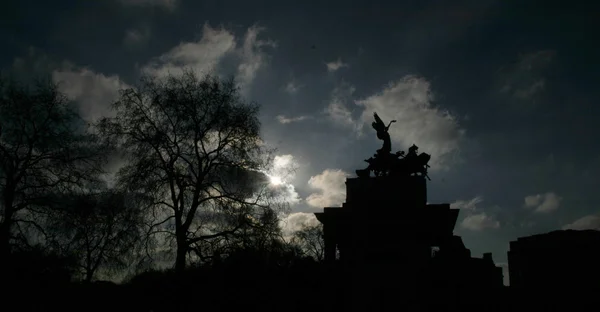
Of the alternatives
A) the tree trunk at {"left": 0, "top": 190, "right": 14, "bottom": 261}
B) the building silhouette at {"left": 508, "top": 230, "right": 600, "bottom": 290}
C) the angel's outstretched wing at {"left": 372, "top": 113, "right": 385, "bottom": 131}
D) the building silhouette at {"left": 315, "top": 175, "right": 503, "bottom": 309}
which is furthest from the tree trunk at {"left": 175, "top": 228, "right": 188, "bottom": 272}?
the building silhouette at {"left": 508, "top": 230, "right": 600, "bottom": 290}

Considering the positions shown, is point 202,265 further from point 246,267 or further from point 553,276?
point 553,276

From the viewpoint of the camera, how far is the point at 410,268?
18562 mm

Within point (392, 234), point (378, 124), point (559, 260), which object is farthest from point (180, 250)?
point (559, 260)

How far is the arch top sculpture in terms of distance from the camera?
21250mm

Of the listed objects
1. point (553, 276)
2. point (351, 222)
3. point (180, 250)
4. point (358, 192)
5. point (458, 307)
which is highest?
point (358, 192)

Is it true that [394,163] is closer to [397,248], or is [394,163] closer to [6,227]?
[397,248]

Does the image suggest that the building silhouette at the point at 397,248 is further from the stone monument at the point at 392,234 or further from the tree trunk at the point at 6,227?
the tree trunk at the point at 6,227

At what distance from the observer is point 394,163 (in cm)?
2161

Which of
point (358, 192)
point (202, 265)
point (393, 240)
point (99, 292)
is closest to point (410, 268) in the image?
point (393, 240)

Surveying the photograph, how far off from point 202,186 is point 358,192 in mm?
8611

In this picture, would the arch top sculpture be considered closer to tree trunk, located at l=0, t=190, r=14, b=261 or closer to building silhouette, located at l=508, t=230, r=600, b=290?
building silhouette, located at l=508, t=230, r=600, b=290

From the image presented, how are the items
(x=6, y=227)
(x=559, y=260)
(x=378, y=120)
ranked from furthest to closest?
(x=378, y=120) < (x=559, y=260) < (x=6, y=227)

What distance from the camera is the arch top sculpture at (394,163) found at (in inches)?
837

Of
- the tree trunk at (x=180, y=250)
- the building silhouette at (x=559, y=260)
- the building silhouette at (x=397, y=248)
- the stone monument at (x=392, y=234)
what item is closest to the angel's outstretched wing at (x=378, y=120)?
the stone monument at (x=392, y=234)
